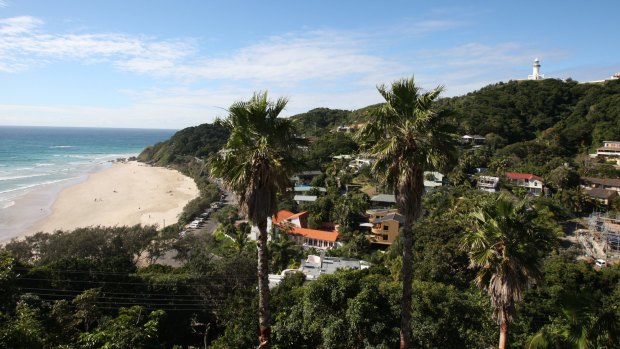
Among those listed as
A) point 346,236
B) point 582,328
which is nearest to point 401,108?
point 582,328

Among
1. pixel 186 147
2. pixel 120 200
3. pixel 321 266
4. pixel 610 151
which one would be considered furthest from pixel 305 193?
pixel 186 147

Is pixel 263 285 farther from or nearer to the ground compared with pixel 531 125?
nearer to the ground

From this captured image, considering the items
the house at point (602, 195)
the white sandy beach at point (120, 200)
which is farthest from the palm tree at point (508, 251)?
the house at point (602, 195)

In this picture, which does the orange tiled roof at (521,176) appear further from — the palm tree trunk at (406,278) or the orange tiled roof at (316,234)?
the palm tree trunk at (406,278)

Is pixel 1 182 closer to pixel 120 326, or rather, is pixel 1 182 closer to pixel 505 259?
pixel 120 326

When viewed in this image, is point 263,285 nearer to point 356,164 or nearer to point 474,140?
point 356,164

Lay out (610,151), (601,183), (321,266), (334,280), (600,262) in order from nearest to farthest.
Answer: (334,280) < (321,266) < (600,262) < (601,183) < (610,151)
